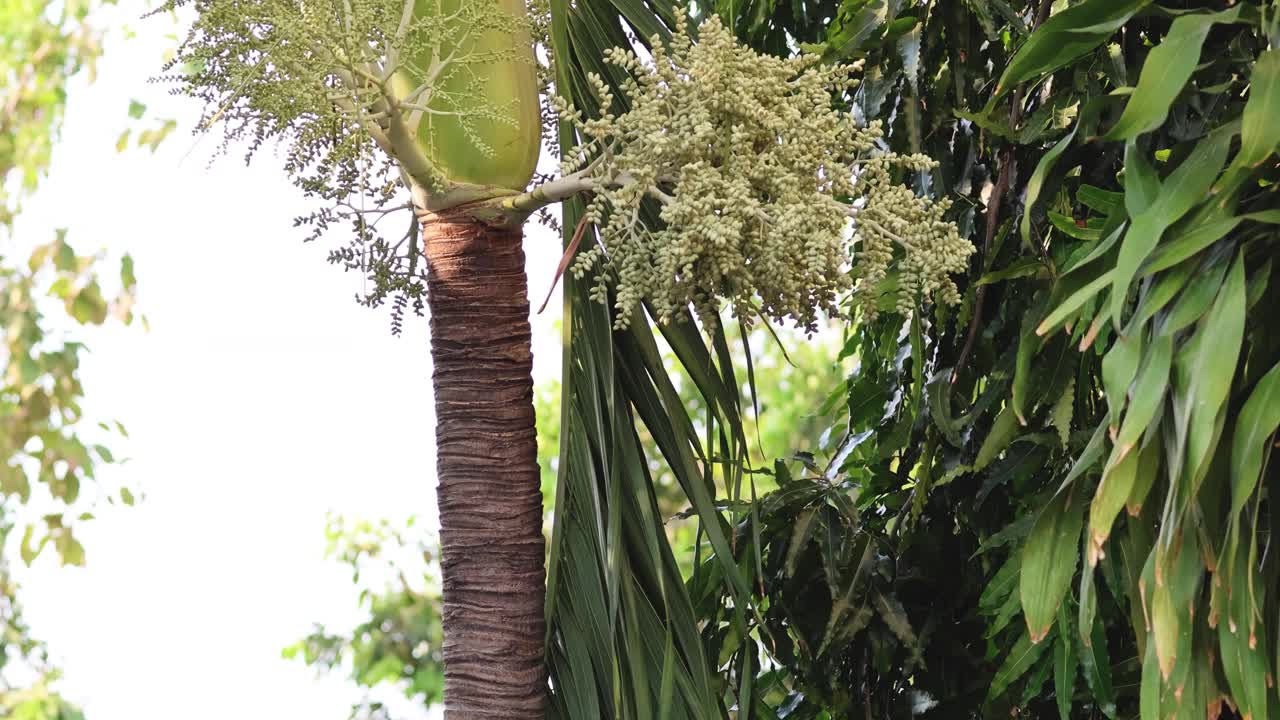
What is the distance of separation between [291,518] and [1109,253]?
9.98 feet

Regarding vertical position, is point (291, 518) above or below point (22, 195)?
below

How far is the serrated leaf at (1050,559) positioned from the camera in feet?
3.26

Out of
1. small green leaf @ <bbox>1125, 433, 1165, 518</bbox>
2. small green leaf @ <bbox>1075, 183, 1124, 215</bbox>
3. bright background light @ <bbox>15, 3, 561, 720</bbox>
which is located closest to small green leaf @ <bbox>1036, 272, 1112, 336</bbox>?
small green leaf @ <bbox>1125, 433, 1165, 518</bbox>

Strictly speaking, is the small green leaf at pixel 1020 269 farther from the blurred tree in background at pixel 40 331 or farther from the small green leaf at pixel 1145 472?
the blurred tree in background at pixel 40 331

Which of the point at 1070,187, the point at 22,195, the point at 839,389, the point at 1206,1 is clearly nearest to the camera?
the point at 1206,1

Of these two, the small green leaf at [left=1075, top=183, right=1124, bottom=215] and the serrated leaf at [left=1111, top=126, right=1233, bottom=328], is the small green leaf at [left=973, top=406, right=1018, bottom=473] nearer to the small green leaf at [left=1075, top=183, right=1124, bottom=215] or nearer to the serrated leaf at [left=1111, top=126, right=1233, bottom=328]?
the small green leaf at [left=1075, top=183, right=1124, bottom=215]

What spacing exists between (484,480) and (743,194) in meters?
0.41

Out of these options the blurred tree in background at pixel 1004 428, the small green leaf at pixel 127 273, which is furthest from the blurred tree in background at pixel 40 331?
the blurred tree in background at pixel 1004 428

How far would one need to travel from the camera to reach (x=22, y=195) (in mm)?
3322

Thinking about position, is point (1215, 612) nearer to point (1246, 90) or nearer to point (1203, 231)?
point (1203, 231)

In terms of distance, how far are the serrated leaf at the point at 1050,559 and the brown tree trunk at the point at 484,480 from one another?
0.47m

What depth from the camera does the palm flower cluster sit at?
3.29 feet

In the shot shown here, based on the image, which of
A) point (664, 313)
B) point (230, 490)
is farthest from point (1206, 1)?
point (230, 490)

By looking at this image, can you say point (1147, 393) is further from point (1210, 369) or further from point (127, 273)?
point (127, 273)
